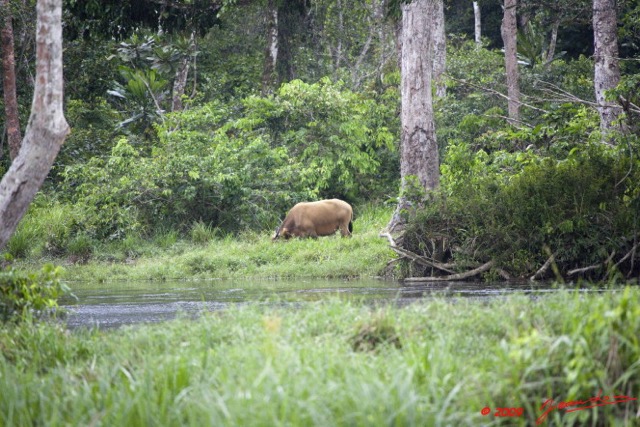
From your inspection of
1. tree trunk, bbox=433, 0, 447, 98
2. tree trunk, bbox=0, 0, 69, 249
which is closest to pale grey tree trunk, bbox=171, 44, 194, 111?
tree trunk, bbox=433, 0, 447, 98

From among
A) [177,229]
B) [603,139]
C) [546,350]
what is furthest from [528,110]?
[546,350]

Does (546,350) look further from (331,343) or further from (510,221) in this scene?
(510,221)

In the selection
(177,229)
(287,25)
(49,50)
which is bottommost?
(177,229)

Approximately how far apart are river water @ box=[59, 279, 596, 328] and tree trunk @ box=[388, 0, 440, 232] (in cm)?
342

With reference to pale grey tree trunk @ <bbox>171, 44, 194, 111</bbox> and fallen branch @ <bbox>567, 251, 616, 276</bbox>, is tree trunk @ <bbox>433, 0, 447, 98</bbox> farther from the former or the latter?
fallen branch @ <bbox>567, 251, 616, 276</bbox>

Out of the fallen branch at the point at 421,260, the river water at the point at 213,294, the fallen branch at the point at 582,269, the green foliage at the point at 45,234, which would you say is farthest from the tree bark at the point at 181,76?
the fallen branch at the point at 582,269

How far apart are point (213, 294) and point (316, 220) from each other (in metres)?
8.38

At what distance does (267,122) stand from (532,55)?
10736 mm

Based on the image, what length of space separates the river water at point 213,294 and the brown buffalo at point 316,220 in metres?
4.49

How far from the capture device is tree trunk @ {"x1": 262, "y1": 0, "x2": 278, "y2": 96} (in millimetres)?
29875

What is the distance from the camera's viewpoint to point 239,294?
13.4m

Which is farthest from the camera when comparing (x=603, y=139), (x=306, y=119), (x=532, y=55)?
(x=532, y=55)

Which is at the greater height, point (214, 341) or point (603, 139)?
point (603, 139)

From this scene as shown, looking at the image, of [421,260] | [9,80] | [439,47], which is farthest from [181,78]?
[421,260]
